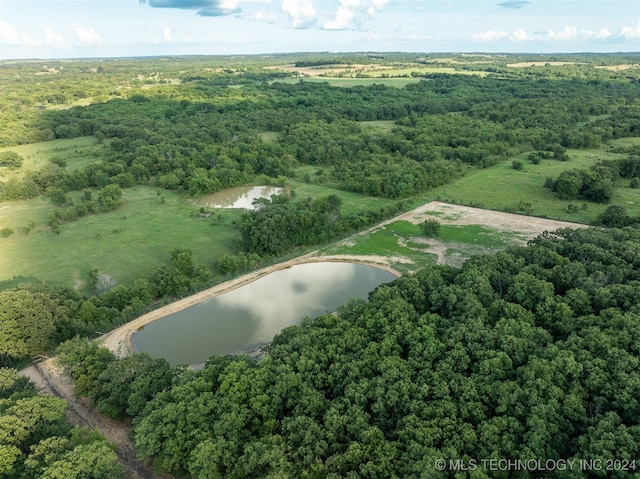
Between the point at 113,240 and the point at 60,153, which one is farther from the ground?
the point at 60,153

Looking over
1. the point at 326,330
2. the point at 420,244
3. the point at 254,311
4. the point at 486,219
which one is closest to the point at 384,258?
the point at 420,244

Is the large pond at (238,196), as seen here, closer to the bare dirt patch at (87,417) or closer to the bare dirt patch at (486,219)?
the bare dirt patch at (486,219)

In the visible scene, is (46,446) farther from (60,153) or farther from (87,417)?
(60,153)

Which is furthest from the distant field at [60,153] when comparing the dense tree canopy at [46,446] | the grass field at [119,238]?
the dense tree canopy at [46,446]

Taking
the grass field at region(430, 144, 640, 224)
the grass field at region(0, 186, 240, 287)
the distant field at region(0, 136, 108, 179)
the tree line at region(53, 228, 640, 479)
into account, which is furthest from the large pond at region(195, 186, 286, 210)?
the tree line at region(53, 228, 640, 479)

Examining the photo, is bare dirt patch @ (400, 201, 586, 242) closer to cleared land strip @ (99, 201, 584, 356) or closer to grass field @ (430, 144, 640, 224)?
cleared land strip @ (99, 201, 584, 356)

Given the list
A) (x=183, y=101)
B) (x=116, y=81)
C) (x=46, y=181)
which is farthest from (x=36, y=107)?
(x=46, y=181)
